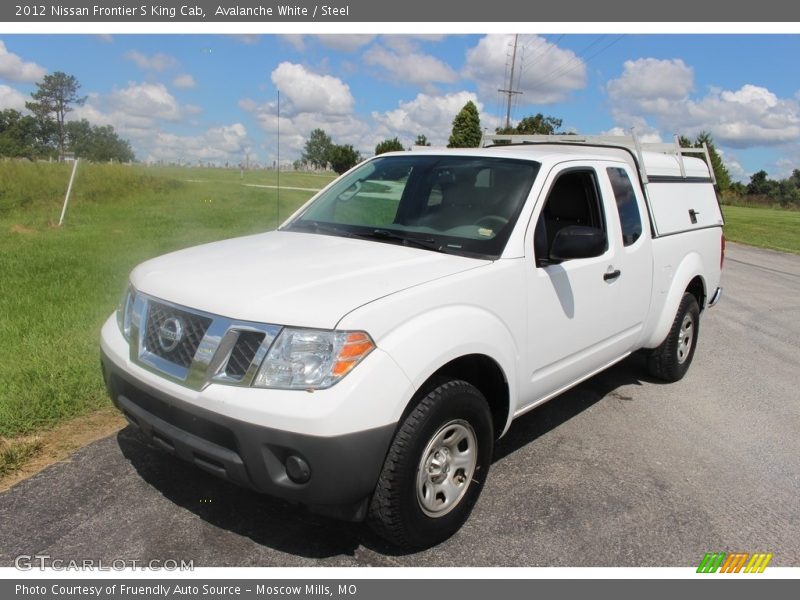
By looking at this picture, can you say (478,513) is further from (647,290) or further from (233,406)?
(647,290)

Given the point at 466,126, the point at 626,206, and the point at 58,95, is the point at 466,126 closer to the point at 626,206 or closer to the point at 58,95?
the point at 58,95

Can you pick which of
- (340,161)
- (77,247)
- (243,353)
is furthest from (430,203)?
(340,161)

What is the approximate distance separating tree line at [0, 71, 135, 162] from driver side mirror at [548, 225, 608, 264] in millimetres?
19125

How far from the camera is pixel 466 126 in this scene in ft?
135

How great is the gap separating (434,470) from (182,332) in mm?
1336

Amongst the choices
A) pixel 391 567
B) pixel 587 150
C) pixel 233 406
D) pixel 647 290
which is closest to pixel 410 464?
pixel 391 567

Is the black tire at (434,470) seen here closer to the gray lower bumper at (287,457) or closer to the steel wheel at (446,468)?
the steel wheel at (446,468)

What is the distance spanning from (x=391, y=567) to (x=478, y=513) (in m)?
0.66

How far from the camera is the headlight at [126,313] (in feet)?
10.5

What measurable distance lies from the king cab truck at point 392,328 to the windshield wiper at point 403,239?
0.01 metres

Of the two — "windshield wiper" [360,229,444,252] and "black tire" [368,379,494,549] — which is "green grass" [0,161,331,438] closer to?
"windshield wiper" [360,229,444,252]

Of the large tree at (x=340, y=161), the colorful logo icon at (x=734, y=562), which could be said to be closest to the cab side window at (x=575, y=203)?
the colorful logo icon at (x=734, y=562)

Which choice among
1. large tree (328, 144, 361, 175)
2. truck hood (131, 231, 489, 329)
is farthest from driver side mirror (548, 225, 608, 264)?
large tree (328, 144, 361, 175)

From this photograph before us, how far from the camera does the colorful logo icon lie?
2973 mm
